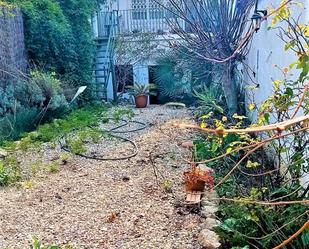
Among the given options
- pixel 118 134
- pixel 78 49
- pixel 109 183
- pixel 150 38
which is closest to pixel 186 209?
pixel 109 183

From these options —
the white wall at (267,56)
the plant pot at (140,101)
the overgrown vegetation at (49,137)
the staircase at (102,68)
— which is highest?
the white wall at (267,56)

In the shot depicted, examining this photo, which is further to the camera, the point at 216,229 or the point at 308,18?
the point at 308,18

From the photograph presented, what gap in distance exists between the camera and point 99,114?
10211 millimetres

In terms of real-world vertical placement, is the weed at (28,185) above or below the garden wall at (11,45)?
below

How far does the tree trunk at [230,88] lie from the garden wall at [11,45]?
14.4 ft

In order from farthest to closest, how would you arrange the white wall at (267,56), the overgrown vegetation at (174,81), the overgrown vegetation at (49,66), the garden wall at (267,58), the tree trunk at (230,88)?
the overgrown vegetation at (174,81) → the overgrown vegetation at (49,66) → the tree trunk at (230,88) → the white wall at (267,56) → the garden wall at (267,58)

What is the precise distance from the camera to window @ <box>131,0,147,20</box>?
14.7m

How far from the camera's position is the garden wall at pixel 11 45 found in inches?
329

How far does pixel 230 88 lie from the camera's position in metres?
7.73

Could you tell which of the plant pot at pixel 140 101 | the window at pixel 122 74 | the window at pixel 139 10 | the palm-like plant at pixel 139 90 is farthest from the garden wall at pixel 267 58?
the window at pixel 139 10

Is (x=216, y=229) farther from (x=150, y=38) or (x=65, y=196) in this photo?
(x=150, y=38)

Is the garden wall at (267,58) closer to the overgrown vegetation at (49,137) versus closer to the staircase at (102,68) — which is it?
the overgrown vegetation at (49,137)

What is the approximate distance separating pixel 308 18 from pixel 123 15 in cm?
1200

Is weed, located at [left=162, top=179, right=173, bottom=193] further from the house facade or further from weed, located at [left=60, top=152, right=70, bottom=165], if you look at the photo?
the house facade
